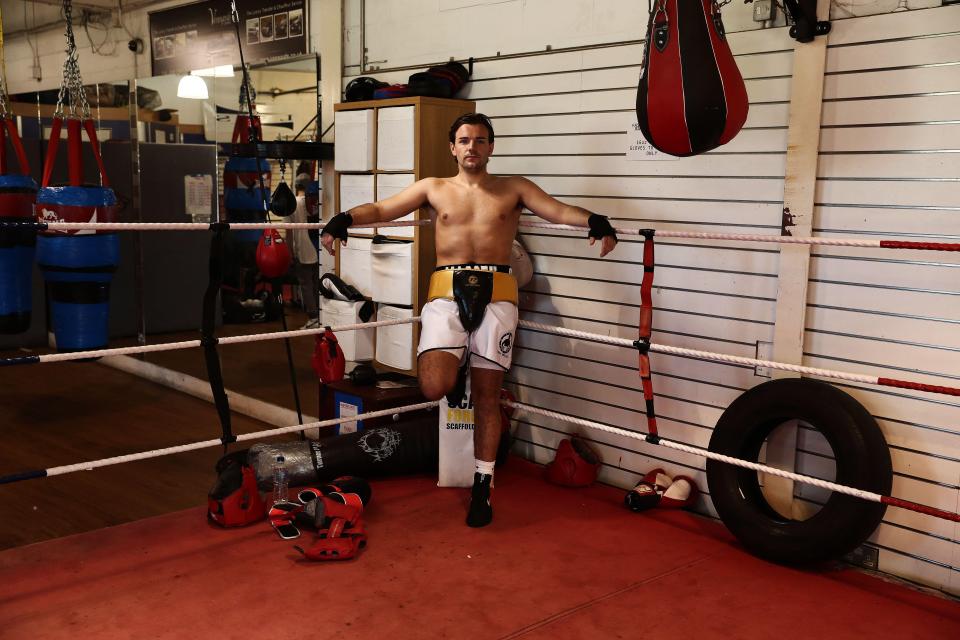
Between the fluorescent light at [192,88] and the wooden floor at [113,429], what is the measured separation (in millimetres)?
1928

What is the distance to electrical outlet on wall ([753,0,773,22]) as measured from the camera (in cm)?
351

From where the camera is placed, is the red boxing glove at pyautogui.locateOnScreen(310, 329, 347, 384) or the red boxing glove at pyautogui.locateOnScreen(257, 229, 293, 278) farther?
the red boxing glove at pyautogui.locateOnScreen(257, 229, 293, 278)

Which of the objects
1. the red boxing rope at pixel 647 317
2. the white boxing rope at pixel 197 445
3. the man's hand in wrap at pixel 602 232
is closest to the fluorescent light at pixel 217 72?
the white boxing rope at pixel 197 445

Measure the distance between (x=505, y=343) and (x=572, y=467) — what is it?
85 centimetres

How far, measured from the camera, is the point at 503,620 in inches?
112

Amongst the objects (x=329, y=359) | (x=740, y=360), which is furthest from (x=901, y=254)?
(x=329, y=359)

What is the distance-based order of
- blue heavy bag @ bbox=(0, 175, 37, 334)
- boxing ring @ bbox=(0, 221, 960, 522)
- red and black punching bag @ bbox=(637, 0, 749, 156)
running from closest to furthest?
1. boxing ring @ bbox=(0, 221, 960, 522)
2. red and black punching bag @ bbox=(637, 0, 749, 156)
3. blue heavy bag @ bbox=(0, 175, 37, 334)

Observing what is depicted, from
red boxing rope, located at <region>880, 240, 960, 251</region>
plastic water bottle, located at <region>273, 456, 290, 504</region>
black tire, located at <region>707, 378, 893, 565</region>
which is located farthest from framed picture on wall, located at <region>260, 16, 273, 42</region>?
A: red boxing rope, located at <region>880, 240, 960, 251</region>

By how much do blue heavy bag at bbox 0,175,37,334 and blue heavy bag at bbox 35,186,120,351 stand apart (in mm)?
108

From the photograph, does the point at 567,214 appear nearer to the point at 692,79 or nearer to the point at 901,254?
the point at 692,79

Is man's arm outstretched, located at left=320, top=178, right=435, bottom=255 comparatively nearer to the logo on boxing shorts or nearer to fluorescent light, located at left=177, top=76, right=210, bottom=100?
the logo on boxing shorts

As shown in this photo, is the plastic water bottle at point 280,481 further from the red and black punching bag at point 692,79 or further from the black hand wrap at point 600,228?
the red and black punching bag at point 692,79

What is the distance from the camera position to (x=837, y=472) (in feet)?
10.6

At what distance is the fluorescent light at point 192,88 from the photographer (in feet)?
21.3
